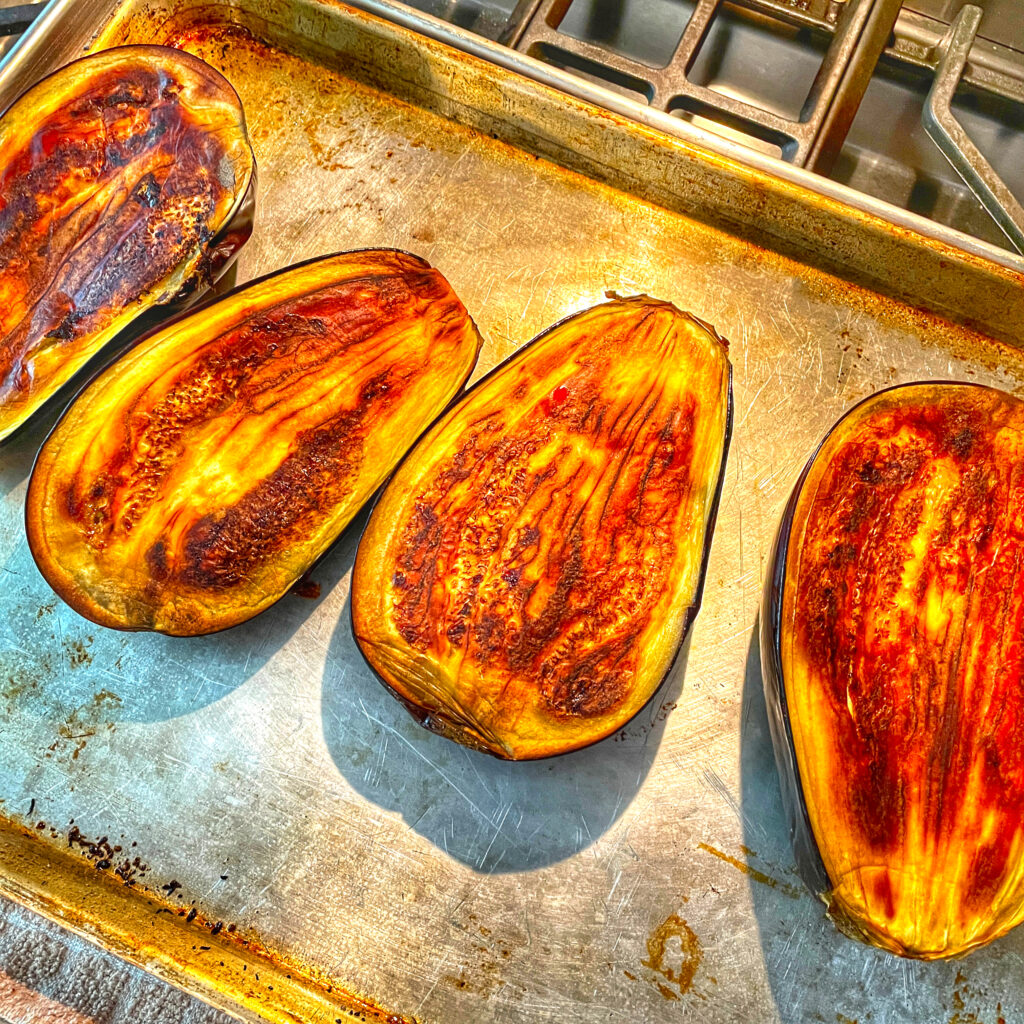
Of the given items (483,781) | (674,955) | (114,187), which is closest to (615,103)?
(114,187)

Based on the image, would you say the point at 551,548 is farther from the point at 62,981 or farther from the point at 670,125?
the point at 62,981

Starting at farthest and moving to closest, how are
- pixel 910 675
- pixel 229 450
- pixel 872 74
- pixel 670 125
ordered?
1. pixel 872 74
2. pixel 670 125
3. pixel 229 450
4. pixel 910 675

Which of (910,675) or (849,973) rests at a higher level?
(910,675)

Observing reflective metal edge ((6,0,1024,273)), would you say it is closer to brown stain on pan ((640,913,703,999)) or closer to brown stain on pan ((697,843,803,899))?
brown stain on pan ((697,843,803,899))

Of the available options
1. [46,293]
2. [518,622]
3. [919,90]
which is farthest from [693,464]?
[919,90]

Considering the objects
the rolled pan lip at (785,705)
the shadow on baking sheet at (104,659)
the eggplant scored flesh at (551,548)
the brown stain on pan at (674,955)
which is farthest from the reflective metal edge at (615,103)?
the brown stain on pan at (674,955)

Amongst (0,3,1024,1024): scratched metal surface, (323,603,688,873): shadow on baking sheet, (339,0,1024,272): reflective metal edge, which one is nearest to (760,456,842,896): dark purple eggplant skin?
(0,3,1024,1024): scratched metal surface

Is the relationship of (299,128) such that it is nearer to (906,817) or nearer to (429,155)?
(429,155)

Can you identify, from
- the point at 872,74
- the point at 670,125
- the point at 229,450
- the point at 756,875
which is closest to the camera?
the point at 229,450
